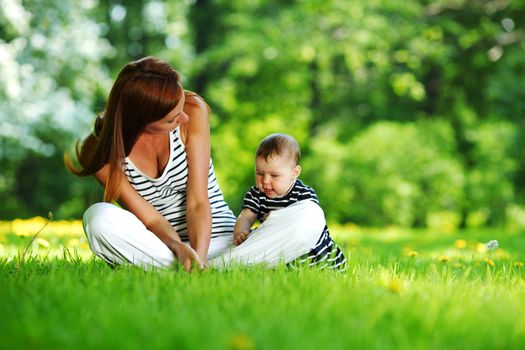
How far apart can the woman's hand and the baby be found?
0.37 metres

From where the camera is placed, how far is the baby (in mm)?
3485

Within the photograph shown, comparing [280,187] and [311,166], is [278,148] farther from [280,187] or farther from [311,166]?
[311,166]

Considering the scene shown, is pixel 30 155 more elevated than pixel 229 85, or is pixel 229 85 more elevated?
pixel 229 85

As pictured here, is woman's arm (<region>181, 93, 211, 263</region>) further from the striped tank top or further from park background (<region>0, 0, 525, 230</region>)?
park background (<region>0, 0, 525, 230</region>)

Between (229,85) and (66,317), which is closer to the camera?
(66,317)

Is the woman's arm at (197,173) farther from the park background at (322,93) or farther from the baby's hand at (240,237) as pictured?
the park background at (322,93)

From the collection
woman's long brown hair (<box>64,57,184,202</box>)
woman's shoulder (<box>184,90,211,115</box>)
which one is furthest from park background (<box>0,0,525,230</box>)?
woman's long brown hair (<box>64,57,184,202</box>)

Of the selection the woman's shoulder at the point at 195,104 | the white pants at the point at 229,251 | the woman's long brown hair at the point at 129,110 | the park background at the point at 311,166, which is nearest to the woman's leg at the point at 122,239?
the white pants at the point at 229,251

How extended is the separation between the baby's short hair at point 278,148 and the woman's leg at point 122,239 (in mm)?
759

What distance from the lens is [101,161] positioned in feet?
11.4

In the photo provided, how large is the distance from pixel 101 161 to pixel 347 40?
10076 millimetres

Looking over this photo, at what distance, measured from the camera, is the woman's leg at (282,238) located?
10.8 ft

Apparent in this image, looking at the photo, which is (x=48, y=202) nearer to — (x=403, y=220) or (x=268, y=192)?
(x=403, y=220)

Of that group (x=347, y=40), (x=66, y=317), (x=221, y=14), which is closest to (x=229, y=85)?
(x=221, y=14)
